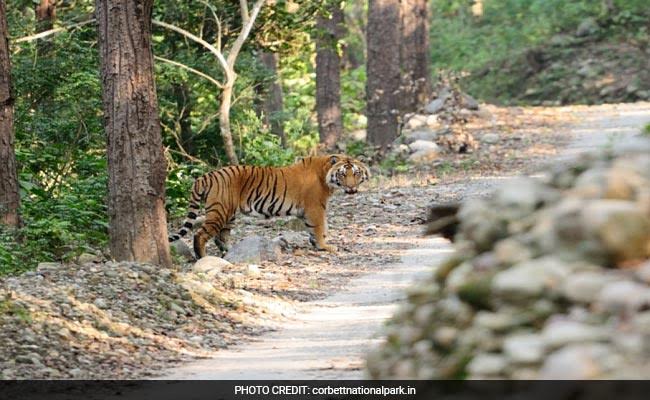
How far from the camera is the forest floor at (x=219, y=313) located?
27.6ft

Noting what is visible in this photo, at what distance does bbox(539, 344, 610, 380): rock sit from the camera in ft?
15.0

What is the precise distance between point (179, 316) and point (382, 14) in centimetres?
1496

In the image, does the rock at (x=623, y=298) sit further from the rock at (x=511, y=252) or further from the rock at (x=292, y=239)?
the rock at (x=292, y=239)

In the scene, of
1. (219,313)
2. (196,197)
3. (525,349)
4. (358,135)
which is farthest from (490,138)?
(525,349)

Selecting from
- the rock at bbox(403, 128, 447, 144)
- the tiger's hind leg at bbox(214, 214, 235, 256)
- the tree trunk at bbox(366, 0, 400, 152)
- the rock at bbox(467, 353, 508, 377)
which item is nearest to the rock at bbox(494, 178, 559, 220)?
the rock at bbox(467, 353, 508, 377)

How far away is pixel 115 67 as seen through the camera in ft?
38.0

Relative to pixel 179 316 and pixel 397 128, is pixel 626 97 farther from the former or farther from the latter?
pixel 179 316

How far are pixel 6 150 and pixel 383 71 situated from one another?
1220cm

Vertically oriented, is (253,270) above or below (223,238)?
below

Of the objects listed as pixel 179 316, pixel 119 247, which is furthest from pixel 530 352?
pixel 119 247

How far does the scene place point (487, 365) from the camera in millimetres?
5031

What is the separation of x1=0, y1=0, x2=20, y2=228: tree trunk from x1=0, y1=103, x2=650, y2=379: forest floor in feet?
6.92

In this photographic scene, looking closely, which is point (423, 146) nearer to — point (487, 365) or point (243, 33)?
point (243, 33)

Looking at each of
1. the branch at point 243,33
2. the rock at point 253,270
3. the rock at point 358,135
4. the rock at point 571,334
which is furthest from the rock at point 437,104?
the rock at point 571,334
